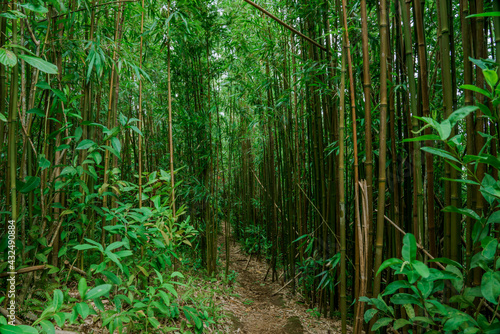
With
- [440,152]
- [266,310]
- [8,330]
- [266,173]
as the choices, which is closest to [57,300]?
[8,330]

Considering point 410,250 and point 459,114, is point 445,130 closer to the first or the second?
point 459,114

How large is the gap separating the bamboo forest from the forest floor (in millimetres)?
23

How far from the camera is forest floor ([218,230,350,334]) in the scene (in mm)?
2240

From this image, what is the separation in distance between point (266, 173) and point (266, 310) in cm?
187

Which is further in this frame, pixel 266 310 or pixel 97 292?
pixel 266 310

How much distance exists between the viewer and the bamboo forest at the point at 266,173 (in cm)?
82

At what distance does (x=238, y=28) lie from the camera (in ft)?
11.5

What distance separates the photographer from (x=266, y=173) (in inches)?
161

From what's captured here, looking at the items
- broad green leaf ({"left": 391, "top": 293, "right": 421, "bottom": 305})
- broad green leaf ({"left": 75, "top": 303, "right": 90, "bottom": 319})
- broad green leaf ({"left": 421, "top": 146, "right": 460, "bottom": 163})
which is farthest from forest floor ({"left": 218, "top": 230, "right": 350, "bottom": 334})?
broad green leaf ({"left": 421, "top": 146, "right": 460, "bottom": 163})

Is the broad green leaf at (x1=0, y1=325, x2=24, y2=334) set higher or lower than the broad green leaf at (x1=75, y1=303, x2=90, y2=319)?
higher

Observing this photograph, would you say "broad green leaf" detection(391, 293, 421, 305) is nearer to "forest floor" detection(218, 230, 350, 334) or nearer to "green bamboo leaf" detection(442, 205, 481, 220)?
"green bamboo leaf" detection(442, 205, 481, 220)

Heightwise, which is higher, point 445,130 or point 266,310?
point 445,130

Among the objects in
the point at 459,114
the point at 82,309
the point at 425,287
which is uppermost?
the point at 459,114

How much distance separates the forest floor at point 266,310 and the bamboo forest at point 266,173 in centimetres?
2
